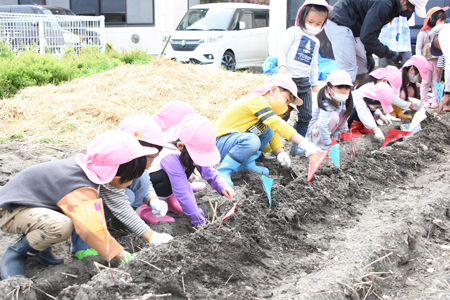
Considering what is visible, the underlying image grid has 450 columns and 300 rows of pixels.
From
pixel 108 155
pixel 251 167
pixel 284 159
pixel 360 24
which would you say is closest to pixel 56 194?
pixel 108 155

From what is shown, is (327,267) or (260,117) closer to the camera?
(327,267)

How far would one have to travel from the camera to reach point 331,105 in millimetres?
4715

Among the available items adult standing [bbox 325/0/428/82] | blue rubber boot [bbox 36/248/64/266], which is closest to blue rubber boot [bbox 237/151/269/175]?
blue rubber boot [bbox 36/248/64/266]

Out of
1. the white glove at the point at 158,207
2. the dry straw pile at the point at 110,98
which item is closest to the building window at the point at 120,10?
the dry straw pile at the point at 110,98

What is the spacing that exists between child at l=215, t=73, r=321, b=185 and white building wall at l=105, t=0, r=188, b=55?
12.0 meters

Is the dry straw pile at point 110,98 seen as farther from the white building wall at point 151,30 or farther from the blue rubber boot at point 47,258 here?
the white building wall at point 151,30

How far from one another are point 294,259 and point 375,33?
3548 mm

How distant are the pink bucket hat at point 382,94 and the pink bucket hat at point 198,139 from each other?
3.27 m

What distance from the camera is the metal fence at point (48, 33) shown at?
34.2ft

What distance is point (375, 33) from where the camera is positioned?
5.20 m

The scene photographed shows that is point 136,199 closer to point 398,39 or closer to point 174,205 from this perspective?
point 174,205

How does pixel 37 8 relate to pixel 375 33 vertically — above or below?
above

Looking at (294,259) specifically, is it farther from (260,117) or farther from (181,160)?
(260,117)

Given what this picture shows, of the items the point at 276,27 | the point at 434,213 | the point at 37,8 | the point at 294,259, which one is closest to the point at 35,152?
the point at 294,259
